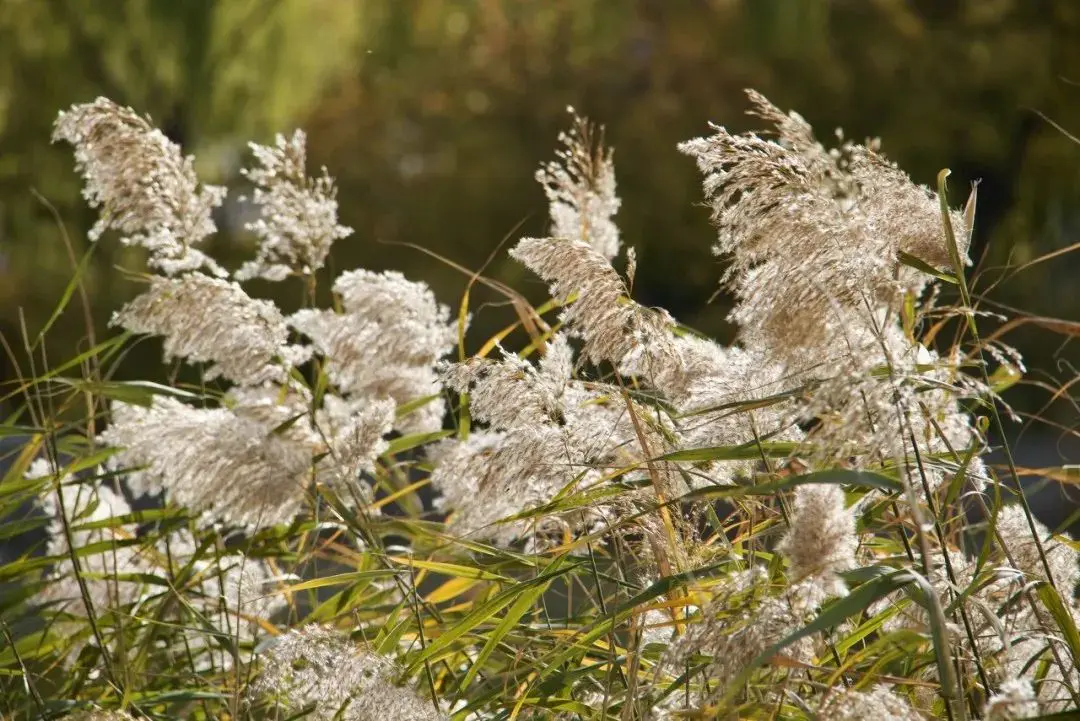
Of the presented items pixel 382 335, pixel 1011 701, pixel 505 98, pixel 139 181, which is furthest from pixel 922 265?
pixel 505 98

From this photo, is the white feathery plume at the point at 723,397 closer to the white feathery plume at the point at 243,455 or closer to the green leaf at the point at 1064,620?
the green leaf at the point at 1064,620

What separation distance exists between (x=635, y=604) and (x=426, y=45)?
42.8ft

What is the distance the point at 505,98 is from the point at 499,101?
0.25 feet

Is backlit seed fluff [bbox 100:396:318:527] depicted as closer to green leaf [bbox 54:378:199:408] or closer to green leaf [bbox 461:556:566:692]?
green leaf [bbox 54:378:199:408]

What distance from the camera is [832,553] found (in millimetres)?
1238

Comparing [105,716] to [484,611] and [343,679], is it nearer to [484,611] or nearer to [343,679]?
[343,679]

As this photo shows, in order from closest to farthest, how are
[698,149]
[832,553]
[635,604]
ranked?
[832,553]
[635,604]
[698,149]

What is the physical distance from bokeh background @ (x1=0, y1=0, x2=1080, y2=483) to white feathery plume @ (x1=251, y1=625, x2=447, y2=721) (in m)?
10.1

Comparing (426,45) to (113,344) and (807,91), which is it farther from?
(113,344)

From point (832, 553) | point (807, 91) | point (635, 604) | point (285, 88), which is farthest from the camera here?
point (285, 88)

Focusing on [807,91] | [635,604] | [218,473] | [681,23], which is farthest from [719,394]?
[681,23]

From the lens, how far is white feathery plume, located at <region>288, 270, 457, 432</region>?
7.18 feet

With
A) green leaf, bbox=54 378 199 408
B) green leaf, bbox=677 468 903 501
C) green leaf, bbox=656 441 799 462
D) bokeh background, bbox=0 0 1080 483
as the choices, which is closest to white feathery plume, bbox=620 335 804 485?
green leaf, bbox=656 441 799 462

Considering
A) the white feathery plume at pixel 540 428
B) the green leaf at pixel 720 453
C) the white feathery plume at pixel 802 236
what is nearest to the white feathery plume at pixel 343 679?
the white feathery plume at pixel 540 428
